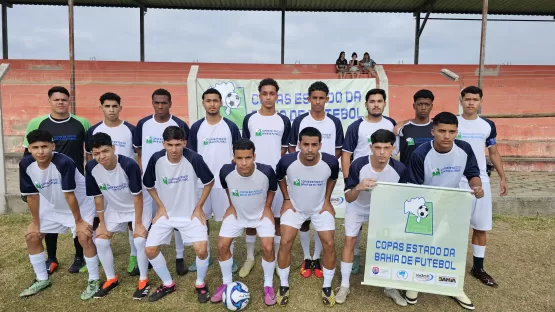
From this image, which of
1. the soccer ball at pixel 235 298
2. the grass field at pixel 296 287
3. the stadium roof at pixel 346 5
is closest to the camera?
the soccer ball at pixel 235 298

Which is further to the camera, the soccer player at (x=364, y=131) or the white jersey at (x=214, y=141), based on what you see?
the white jersey at (x=214, y=141)

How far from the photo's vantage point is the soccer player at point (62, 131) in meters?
4.15

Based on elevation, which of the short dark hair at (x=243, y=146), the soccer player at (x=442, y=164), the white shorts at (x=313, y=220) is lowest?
the white shorts at (x=313, y=220)

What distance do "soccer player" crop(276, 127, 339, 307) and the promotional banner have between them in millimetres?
450

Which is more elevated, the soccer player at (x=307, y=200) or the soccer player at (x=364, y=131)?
the soccer player at (x=364, y=131)

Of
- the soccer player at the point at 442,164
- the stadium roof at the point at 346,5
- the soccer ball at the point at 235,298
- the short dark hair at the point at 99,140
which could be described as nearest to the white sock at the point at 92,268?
the short dark hair at the point at 99,140

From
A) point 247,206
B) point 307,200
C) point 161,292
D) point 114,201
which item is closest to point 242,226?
point 247,206

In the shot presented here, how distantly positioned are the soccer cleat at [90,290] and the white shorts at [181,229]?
0.76 m

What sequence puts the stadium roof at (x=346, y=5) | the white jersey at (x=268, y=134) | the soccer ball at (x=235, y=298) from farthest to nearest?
1. the stadium roof at (x=346, y=5)
2. the white jersey at (x=268, y=134)
3. the soccer ball at (x=235, y=298)

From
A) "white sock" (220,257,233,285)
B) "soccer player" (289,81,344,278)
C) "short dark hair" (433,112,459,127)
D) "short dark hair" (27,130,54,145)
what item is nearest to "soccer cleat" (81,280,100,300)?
"white sock" (220,257,233,285)

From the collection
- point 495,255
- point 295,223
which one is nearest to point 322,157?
point 295,223

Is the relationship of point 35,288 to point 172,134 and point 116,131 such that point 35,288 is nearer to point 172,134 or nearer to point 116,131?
point 116,131

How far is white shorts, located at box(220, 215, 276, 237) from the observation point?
12.1 feet

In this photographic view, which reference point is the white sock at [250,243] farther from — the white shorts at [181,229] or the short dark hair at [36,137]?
the short dark hair at [36,137]
